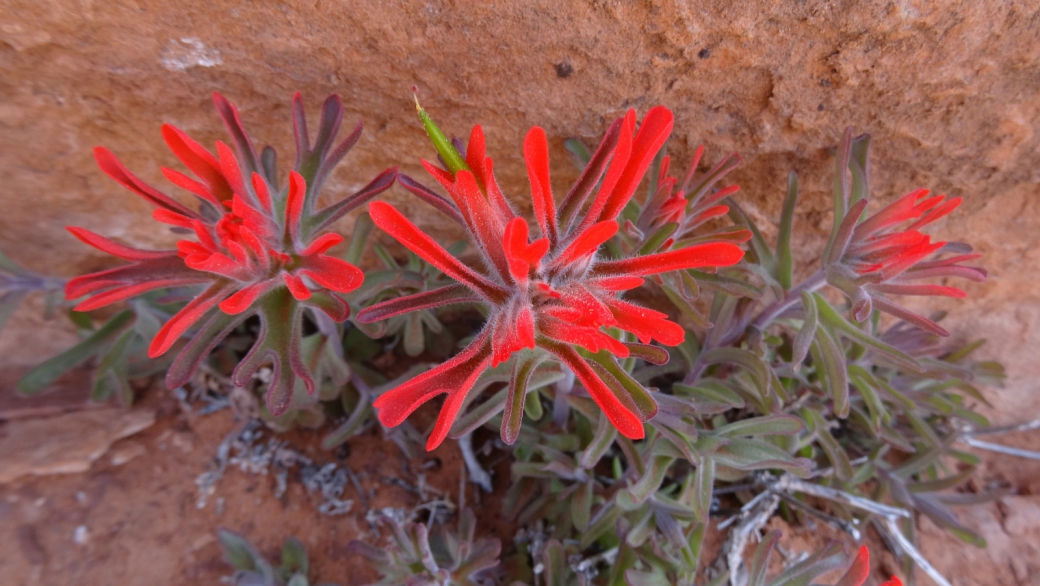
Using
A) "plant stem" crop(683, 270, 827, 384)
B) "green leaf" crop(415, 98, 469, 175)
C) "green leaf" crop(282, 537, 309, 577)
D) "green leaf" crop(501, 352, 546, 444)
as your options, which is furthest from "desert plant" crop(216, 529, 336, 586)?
"green leaf" crop(415, 98, 469, 175)

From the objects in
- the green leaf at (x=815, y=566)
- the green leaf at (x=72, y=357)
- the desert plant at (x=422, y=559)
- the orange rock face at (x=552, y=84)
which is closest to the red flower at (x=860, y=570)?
the green leaf at (x=815, y=566)

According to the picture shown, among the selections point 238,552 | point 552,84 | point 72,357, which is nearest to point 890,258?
point 552,84

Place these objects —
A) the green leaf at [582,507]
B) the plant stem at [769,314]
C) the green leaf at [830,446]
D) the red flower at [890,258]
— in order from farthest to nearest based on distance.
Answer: the green leaf at [830,446] → the green leaf at [582,507] → the plant stem at [769,314] → the red flower at [890,258]

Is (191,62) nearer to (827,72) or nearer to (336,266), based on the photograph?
(336,266)

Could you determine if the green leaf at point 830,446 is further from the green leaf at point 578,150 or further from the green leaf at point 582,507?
the green leaf at point 578,150

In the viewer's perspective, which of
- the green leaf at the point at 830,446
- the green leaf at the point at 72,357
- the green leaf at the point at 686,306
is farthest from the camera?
the green leaf at the point at 72,357

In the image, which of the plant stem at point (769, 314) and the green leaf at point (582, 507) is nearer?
the plant stem at point (769, 314)

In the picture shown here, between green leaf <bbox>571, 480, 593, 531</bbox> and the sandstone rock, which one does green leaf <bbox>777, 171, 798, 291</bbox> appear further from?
the sandstone rock

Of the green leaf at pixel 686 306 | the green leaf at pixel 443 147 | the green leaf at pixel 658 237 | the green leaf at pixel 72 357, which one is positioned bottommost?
the green leaf at pixel 72 357
